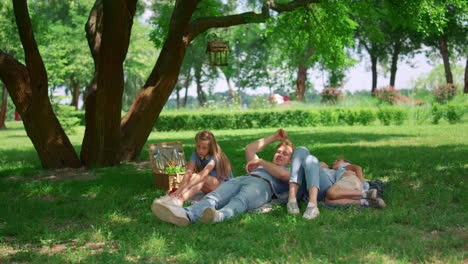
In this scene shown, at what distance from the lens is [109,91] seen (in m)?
8.80

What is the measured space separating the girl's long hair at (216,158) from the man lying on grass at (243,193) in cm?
31

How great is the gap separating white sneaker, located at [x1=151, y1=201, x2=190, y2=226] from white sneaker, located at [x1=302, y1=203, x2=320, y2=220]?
1.14 metres

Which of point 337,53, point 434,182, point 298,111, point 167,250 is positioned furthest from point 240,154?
point 298,111

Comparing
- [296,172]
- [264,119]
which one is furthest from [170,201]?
[264,119]

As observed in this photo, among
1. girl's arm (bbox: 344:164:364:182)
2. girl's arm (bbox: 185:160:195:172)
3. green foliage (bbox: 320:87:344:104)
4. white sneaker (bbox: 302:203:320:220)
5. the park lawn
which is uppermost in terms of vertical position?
green foliage (bbox: 320:87:344:104)

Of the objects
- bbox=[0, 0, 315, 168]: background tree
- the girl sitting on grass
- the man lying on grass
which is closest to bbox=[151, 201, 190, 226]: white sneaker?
the man lying on grass

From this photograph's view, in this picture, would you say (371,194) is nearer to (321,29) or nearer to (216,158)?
(216,158)

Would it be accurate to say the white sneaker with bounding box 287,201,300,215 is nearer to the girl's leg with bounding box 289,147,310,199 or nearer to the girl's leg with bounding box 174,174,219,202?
the girl's leg with bounding box 289,147,310,199

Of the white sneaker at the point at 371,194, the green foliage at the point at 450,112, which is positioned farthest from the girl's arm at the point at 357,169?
the green foliage at the point at 450,112

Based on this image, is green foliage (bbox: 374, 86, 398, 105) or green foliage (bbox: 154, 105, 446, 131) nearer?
green foliage (bbox: 154, 105, 446, 131)

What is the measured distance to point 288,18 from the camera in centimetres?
1252

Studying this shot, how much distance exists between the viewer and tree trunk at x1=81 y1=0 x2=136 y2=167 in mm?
8281

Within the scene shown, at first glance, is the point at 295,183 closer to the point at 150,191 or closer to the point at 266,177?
the point at 266,177

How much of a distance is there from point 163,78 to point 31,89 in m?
2.36
